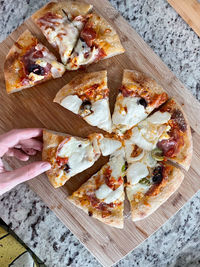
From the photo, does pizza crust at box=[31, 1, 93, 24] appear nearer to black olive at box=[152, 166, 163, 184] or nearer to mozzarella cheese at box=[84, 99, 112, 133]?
mozzarella cheese at box=[84, 99, 112, 133]

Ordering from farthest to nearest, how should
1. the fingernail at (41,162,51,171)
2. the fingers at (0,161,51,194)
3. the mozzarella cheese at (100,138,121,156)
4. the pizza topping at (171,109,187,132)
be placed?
the mozzarella cheese at (100,138,121,156), the pizza topping at (171,109,187,132), the fingernail at (41,162,51,171), the fingers at (0,161,51,194)

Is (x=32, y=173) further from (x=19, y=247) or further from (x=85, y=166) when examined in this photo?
(x=19, y=247)

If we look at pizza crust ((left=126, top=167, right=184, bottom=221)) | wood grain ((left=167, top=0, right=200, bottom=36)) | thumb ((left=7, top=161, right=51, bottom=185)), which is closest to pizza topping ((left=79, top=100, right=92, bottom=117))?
thumb ((left=7, top=161, right=51, bottom=185))

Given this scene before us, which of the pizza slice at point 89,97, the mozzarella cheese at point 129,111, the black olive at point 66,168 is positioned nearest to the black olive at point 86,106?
the pizza slice at point 89,97

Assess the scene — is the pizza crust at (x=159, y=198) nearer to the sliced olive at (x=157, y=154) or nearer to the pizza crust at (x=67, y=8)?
the sliced olive at (x=157, y=154)

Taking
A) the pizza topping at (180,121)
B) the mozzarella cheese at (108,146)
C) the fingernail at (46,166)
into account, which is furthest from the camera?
the mozzarella cheese at (108,146)

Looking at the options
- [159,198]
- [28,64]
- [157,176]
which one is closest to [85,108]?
[28,64]

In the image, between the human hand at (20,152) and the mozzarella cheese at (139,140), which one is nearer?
the human hand at (20,152)

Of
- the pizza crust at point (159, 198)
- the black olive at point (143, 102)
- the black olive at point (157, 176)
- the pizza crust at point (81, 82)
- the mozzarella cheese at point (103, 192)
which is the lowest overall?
the pizza crust at point (159, 198)
